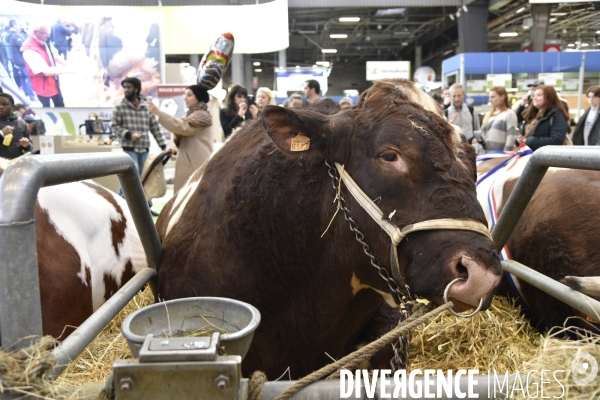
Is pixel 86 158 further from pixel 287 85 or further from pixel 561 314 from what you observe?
pixel 287 85

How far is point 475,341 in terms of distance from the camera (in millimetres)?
2529

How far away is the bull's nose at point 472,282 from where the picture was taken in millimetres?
1531

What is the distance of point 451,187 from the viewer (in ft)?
5.58

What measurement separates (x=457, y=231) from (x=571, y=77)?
1699 cm

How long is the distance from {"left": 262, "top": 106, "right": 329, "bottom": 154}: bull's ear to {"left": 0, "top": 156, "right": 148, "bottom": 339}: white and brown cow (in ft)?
3.05

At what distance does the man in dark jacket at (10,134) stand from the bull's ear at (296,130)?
254 inches

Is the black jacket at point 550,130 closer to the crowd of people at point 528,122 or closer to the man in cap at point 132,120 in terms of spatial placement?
the crowd of people at point 528,122

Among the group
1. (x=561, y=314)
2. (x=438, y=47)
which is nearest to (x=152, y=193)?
(x=561, y=314)

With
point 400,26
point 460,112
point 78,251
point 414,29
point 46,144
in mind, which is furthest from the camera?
point 414,29

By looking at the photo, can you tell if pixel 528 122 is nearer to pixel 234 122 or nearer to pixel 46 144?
pixel 234 122

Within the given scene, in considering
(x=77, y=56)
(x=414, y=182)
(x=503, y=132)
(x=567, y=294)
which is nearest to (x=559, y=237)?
(x=567, y=294)

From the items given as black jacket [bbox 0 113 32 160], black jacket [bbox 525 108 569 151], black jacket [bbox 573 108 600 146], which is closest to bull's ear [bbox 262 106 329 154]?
black jacket [bbox 525 108 569 151]

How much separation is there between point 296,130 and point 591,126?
281 inches

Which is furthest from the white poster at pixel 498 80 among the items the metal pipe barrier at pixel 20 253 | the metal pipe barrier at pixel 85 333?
the metal pipe barrier at pixel 20 253
